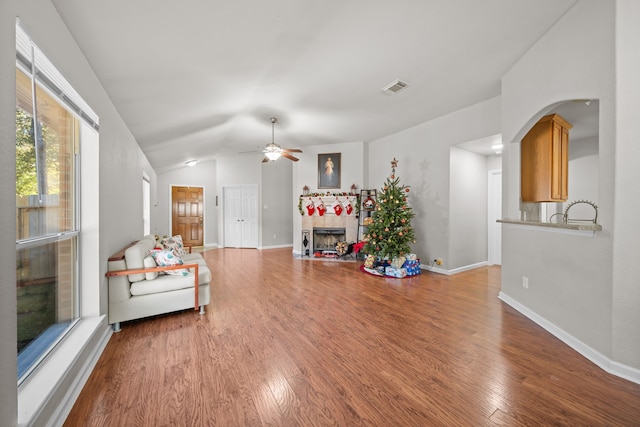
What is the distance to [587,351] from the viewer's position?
6.70 ft

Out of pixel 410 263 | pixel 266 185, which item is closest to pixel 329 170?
pixel 266 185

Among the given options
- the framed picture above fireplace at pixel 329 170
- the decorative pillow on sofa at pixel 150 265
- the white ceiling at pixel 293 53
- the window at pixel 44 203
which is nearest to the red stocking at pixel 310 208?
the framed picture above fireplace at pixel 329 170

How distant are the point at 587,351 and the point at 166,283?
3.91 meters

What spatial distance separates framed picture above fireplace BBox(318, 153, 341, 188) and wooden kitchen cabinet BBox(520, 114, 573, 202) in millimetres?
3894

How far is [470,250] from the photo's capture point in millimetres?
4941

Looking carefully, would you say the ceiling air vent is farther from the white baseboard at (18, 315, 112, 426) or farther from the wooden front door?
the wooden front door

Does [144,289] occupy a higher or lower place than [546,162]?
lower

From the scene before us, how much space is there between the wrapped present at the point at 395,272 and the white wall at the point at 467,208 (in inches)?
32.3

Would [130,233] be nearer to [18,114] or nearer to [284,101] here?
[18,114]

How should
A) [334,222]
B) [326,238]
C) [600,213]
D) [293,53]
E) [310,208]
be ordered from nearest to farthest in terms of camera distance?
[600,213] < [293,53] < [334,222] < [310,208] < [326,238]

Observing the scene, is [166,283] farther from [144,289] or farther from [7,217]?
[7,217]

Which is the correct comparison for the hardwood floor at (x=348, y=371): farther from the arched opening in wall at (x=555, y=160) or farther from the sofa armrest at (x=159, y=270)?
the arched opening in wall at (x=555, y=160)

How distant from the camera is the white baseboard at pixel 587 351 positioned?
179 cm

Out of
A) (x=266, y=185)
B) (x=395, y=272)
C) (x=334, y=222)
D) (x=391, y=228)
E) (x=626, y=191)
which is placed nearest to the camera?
(x=626, y=191)
